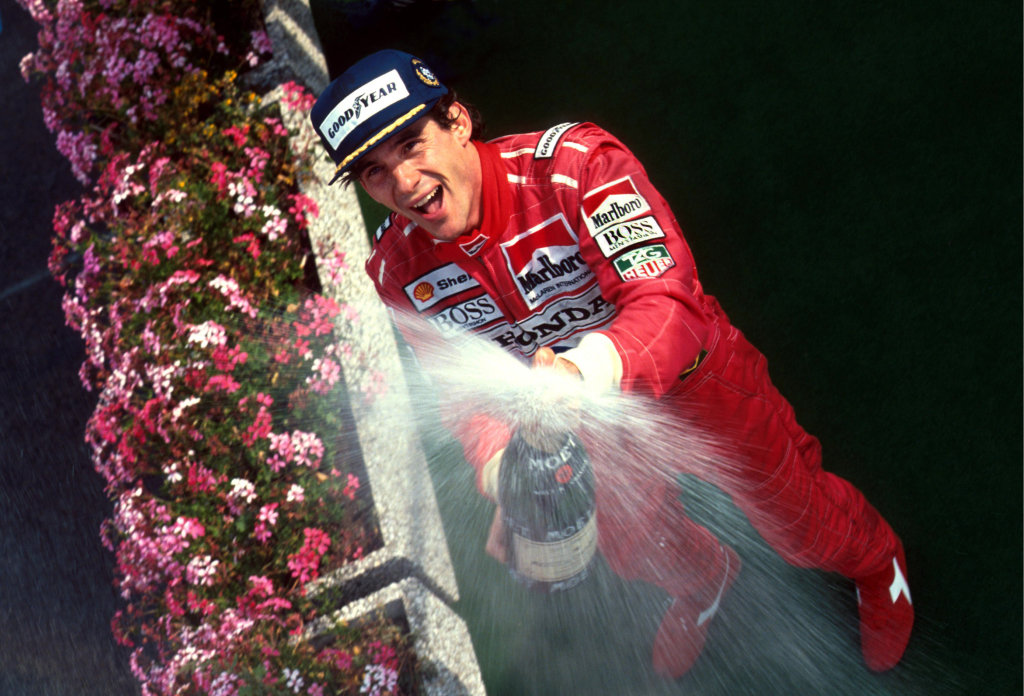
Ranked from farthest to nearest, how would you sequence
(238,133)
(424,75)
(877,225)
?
1. (238,133)
2. (877,225)
3. (424,75)

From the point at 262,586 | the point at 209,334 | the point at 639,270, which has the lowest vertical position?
the point at 262,586

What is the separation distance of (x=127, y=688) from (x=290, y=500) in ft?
6.47

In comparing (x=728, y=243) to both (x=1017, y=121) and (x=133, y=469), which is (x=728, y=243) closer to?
(x=1017, y=121)

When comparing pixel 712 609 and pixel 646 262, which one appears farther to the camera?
pixel 712 609

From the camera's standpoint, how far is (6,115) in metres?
5.87

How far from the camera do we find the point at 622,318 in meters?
1.95

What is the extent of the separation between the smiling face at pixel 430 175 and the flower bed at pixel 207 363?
1.58 metres

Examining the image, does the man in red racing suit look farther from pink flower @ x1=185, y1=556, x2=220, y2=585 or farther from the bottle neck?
pink flower @ x1=185, y1=556, x2=220, y2=585

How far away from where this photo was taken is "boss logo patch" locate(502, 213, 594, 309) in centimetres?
234

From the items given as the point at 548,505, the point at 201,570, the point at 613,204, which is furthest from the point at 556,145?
the point at 201,570

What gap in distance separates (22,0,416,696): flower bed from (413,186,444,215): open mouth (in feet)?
5.19

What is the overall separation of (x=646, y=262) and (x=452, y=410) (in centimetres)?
114

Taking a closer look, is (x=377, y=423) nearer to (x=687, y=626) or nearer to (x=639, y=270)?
(x=687, y=626)

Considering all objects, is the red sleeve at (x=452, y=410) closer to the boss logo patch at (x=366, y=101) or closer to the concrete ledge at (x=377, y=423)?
the boss logo patch at (x=366, y=101)
